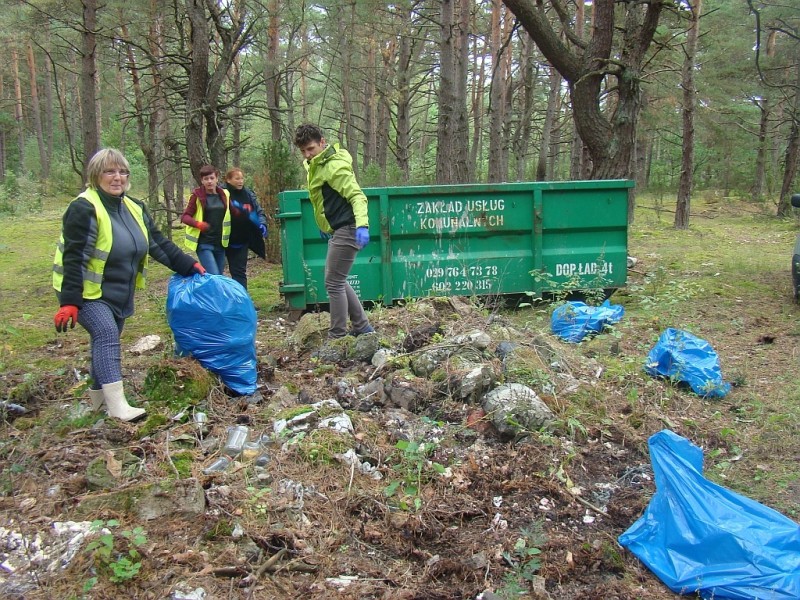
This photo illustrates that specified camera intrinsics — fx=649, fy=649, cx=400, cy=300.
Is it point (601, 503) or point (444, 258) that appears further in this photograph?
point (444, 258)

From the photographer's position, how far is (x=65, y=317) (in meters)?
3.42

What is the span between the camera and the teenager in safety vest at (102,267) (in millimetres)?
3523

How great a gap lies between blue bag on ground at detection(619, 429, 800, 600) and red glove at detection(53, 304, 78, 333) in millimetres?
2943

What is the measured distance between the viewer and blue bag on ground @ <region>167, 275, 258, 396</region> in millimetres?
4160

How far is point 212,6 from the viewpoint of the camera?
29.6 ft

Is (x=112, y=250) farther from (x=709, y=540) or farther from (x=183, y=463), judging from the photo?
(x=709, y=540)

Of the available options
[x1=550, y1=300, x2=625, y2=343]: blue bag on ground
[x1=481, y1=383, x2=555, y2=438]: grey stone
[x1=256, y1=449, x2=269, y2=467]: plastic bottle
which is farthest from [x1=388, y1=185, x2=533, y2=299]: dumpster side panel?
[x1=256, y1=449, x2=269, y2=467]: plastic bottle

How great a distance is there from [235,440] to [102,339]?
966mm

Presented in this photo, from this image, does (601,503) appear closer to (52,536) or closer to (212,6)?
(52,536)

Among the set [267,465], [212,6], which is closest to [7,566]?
[267,465]

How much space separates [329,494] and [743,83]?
2250 centimetres

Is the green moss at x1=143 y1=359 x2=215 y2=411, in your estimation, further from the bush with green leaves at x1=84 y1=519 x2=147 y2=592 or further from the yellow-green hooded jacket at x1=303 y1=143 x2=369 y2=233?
the yellow-green hooded jacket at x1=303 y1=143 x2=369 y2=233

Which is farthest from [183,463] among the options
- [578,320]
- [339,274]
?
[578,320]

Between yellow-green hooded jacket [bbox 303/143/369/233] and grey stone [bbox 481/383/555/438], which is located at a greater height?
yellow-green hooded jacket [bbox 303/143/369/233]
